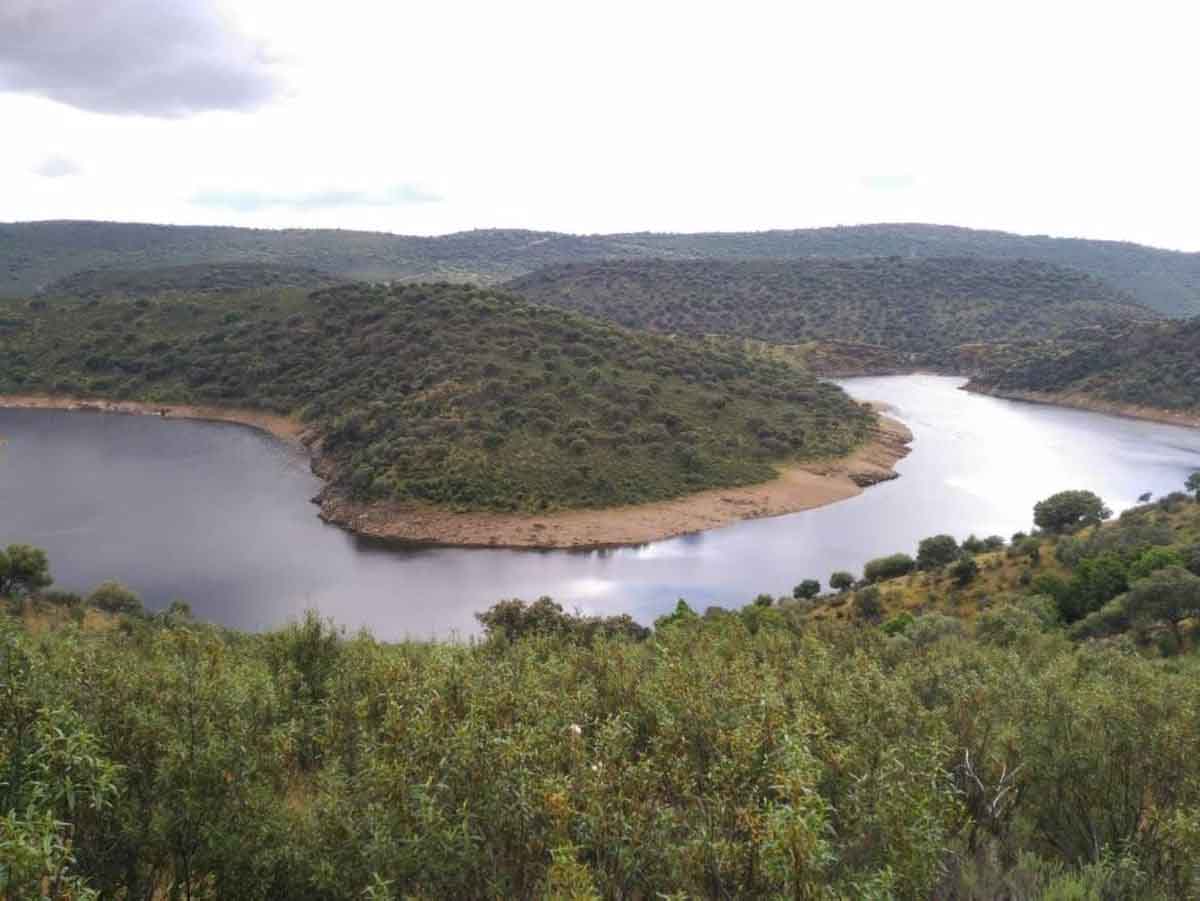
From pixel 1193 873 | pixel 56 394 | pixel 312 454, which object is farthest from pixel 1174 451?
pixel 56 394

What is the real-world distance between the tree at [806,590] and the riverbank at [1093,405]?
81.1 metres

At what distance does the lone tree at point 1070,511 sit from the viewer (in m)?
53.7

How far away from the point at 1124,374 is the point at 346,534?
110m

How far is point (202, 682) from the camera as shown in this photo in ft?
31.6

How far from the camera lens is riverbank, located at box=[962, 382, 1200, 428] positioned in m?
104

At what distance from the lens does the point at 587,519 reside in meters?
58.9

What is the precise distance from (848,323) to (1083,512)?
113658 mm

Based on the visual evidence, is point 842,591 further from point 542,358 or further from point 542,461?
point 542,358

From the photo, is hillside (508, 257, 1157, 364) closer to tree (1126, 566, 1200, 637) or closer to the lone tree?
the lone tree

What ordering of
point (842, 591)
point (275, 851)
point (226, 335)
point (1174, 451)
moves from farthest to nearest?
point (226, 335) → point (1174, 451) → point (842, 591) → point (275, 851)

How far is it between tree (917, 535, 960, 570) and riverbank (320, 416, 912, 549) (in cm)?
1610

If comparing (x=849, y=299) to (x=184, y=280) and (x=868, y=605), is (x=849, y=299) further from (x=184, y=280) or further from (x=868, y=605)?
(x=868, y=605)

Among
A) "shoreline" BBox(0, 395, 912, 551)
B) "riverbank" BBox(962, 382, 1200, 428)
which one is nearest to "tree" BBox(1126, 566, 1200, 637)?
"shoreline" BBox(0, 395, 912, 551)

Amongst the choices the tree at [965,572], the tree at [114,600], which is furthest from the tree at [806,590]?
the tree at [114,600]
